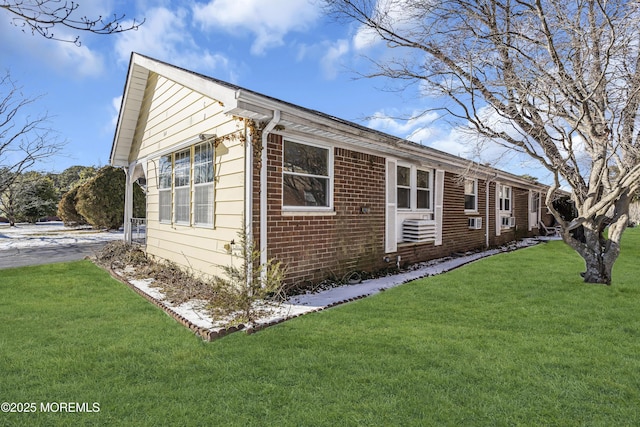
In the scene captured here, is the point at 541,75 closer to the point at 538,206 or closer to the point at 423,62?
the point at 423,62

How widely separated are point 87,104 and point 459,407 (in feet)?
42.3

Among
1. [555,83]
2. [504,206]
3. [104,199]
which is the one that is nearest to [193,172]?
[555,83]

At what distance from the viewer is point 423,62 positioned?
8070 mm

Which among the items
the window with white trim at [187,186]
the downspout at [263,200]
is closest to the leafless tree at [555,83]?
the downspout at [263,200]

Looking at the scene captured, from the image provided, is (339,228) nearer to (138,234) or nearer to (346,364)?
(346,364)

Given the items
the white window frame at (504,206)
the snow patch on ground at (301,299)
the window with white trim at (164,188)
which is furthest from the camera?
the white window frame at (504,206)

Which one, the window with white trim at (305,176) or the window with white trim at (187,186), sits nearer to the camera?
the window with white trim at (305,176)

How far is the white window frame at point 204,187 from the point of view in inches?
255

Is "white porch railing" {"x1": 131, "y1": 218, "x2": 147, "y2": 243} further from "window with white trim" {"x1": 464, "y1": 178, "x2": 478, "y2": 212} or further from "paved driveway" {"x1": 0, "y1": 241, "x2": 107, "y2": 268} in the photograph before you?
"window with white trim" {"x1": 464, "y1": 178, "x2": 478, "y2": 212}

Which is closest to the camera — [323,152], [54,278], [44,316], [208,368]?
[208,368]

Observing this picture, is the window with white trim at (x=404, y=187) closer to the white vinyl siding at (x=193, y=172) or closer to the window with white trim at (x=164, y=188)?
the white vinyl siding at (x=193, y=172)

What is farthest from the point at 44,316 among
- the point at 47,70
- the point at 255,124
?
the point at 47,70

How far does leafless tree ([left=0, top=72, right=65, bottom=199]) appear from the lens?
13.9 metres

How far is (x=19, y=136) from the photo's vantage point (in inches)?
578
